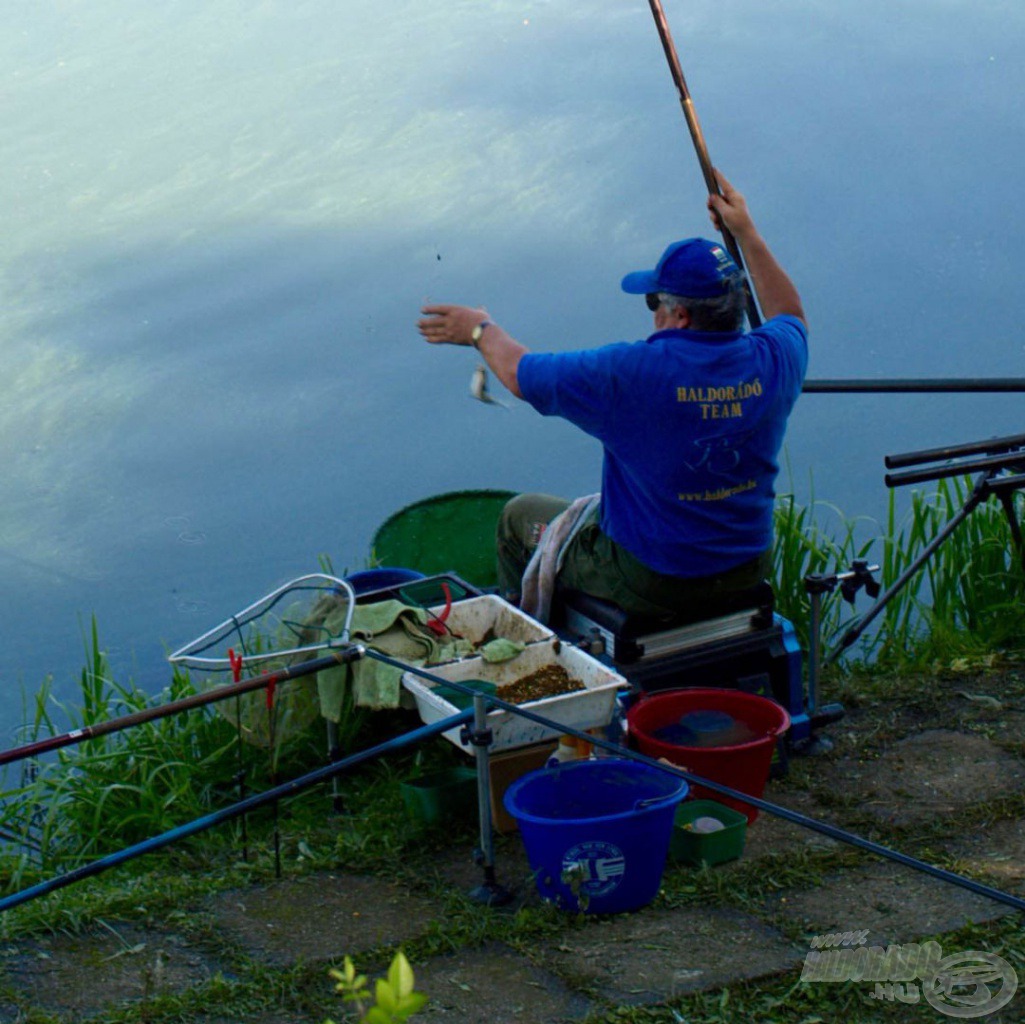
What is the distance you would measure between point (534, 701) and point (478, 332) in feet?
3.10

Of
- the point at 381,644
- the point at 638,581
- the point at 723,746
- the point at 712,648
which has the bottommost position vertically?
the point at 723,746

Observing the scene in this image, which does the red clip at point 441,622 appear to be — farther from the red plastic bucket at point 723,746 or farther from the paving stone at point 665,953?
the paving stone at point 665,953

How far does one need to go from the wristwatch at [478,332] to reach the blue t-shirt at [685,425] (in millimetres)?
171

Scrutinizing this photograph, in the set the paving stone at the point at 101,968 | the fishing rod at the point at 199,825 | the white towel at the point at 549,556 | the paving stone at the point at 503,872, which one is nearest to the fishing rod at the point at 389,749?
the fishing rod at the point at 199,825

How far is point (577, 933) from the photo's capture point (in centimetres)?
316

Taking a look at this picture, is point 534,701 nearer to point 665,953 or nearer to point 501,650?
point 501,650

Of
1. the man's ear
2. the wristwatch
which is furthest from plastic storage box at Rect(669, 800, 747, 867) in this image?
the wristwatch

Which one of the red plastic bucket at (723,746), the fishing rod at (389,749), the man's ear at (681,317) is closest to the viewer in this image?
the fishing rod at (389,749)

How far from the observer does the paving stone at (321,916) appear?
315 centimetres

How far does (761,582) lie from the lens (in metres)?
4.13

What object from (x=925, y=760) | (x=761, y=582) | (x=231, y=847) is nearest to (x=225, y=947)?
(x=231, y=847)

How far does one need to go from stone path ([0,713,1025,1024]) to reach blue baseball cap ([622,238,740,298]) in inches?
51.2

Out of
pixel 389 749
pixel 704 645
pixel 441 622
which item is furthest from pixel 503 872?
pixel 704 645

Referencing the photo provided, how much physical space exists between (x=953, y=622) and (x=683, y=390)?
2.03m
